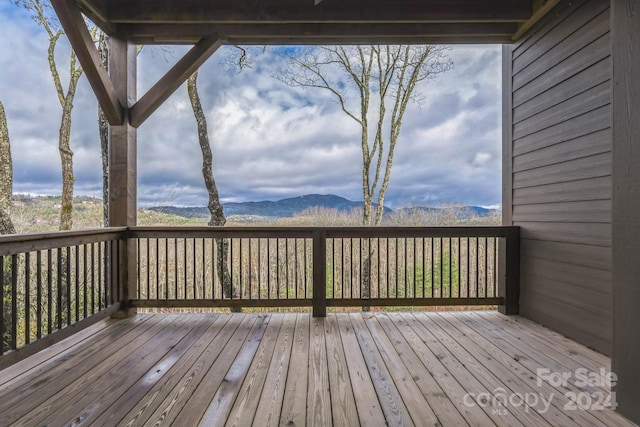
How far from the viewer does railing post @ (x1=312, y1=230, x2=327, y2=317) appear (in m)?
3.37

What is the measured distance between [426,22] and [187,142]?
489cm

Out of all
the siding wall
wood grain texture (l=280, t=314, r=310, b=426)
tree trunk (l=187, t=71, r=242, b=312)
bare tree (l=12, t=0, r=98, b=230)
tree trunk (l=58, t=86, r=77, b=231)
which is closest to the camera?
wood grain texture (l=280, t=314, r=310, b=426)

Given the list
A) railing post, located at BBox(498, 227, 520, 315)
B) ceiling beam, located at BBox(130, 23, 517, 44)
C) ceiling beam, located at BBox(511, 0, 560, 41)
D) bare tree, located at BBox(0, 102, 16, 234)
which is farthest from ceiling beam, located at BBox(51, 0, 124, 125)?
railing post, located at BBox(498, 227, 520, 315)

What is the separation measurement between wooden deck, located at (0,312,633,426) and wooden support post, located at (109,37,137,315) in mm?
514

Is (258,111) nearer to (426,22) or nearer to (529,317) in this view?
(426,22)

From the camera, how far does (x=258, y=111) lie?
22.0ft

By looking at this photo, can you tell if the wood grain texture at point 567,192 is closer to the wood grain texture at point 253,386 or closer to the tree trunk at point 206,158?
the wood grain texture at point 253,386

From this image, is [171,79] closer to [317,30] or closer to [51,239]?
[317,30]

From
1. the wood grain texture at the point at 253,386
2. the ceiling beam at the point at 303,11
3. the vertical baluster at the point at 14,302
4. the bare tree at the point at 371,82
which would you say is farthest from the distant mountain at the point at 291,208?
the vertical baluster at the point at 14,302

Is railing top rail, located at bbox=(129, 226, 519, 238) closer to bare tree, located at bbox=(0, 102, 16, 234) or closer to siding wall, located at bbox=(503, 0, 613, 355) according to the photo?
siding wall, located at bbox=(503, 0, 613, 355)

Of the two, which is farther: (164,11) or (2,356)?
(164,11)

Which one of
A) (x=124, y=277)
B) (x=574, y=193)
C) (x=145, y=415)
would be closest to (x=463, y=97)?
(x=574, y=193)

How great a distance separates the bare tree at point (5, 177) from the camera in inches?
198

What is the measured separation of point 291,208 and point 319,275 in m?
3.02
